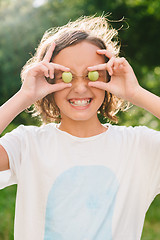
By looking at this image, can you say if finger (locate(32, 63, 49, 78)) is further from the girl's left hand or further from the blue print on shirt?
the blue print on shirt

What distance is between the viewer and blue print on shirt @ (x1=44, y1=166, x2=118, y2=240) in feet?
6.07

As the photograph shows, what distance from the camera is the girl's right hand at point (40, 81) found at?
6.15ft

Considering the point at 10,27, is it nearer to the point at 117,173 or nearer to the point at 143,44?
the point at 143,44

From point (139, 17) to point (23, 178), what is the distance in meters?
6.59

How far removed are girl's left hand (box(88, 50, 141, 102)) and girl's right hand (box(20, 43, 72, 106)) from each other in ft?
0.63

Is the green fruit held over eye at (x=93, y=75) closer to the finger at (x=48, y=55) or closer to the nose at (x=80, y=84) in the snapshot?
the nose at (x=80, y=84)

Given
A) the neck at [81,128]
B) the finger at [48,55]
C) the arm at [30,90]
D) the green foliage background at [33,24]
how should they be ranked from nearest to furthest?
1. the arm at [30,90]
2. the finger at [48,55]
3. the neck at [81,128]
4. the green foliage background at [33,24]

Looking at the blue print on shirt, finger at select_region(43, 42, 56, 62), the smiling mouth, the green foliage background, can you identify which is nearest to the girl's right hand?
finger at select_region(43, 42, 56, 62)

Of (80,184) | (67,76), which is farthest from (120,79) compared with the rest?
(80,184)

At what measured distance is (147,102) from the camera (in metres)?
1.90

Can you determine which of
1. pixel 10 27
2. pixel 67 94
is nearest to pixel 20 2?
pixel 10 27

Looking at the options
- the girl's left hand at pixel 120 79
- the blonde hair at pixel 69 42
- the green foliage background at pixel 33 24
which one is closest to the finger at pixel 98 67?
the girl's left hand at pixel 120 79

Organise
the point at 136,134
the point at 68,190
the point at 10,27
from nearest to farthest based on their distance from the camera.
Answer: the point at 68,190
the point at 136,134
the point at 10,27

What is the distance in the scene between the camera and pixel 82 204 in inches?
73.8
